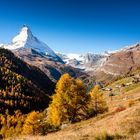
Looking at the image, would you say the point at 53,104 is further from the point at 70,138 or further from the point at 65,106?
the point at 70,138

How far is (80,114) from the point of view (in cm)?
8144

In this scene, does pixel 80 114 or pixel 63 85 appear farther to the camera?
pixel 80 114

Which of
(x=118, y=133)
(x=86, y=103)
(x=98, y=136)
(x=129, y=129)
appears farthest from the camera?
(x=86, y=103)

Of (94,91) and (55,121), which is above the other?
(94,91)

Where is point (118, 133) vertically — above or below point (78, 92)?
below

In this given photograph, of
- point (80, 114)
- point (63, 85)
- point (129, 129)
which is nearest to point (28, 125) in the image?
point (80, 114)

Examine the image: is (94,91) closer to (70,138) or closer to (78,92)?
(78,92)

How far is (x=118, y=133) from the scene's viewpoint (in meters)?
23.9

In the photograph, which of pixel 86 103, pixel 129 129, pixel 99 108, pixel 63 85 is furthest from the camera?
pixel 99 108

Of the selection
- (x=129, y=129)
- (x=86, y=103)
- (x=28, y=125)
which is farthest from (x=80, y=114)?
(x=129, y=129)

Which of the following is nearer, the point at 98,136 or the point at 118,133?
the point at 98,136

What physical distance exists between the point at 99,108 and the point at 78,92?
16924 mm

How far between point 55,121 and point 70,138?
52947 mm

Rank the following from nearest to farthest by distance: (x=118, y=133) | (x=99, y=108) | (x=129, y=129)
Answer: (x=118, y=133)
(x=129, y=129)
(x=99, y=108)
